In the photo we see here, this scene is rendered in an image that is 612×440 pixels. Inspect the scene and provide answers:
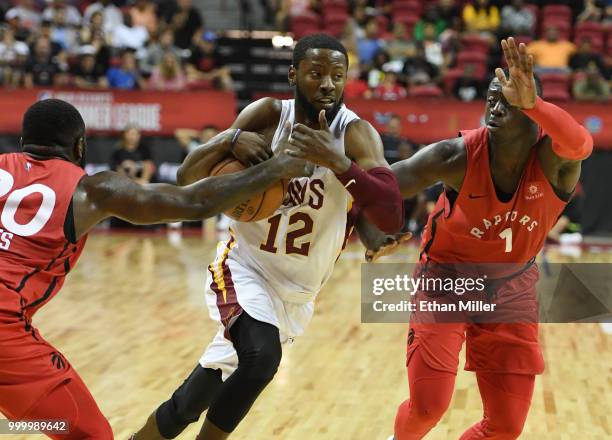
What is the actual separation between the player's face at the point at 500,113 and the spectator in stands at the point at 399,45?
11.9 metres

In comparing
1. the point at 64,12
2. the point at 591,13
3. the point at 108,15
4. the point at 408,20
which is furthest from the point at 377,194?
the point at 64,12

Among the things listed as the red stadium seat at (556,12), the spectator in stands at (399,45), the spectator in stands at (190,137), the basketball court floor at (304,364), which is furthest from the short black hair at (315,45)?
the red stadium seat at (556,12)

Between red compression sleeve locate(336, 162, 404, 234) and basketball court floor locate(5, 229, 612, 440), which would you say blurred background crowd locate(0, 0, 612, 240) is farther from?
red compression sleeve locate(336, 162, 404, 234)

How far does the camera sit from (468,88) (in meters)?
14.8

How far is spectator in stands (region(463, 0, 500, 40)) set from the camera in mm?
16734

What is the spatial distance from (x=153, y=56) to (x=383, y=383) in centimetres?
1101

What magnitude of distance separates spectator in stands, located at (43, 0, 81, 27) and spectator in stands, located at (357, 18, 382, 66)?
17.3 ft

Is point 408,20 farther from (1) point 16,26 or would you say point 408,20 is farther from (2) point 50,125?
(2) point 50,125

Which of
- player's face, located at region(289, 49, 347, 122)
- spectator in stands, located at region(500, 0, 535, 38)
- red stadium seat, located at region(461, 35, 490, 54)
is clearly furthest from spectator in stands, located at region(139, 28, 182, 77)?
player's face, located at region(289, 49, 347, 122)

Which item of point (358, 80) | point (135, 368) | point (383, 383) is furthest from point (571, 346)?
point (358, 80)

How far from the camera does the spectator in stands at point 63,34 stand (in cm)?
1684

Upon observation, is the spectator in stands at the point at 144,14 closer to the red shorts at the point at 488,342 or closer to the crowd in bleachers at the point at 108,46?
the crowd in bleachers at the point at 108,46

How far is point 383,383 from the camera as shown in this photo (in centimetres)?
660

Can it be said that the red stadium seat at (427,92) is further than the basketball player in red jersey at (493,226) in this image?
Yes
